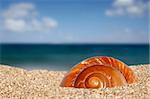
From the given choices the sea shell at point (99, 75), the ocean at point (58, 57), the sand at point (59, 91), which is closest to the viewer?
the sand at point (59, 91)

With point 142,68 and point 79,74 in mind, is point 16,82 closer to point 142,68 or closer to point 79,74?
point 79,74

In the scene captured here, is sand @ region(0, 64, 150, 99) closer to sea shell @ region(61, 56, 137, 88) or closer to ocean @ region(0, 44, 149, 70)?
sea shell @ region(61, 56, 137, 88)

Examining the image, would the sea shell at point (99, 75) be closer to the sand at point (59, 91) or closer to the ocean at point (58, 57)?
the sand at point (59, 91)

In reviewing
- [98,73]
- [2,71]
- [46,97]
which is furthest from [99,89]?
[2,71]

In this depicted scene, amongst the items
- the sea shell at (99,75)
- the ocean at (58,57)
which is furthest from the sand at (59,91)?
the ocean at (58,57)

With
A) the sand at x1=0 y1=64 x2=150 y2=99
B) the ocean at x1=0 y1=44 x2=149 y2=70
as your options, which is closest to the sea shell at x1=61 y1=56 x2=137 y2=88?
the sand at x1=0 y1=64 x2=150 y2=99

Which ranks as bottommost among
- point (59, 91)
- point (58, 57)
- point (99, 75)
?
point (59, 91)

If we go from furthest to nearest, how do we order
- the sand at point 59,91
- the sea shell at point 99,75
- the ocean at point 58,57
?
the ocean at point 58,57
the sea shell at point 99,75
the sand at point 59,91

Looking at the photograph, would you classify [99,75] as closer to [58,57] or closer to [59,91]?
[59,91]

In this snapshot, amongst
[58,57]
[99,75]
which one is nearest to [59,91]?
[99,75]
